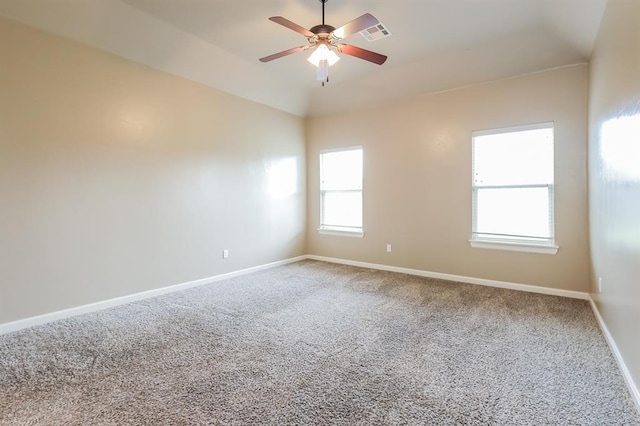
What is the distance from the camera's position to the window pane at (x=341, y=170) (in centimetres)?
561

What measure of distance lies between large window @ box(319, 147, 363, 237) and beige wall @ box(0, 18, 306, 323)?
4.57 ft

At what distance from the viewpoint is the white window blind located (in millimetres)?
3885

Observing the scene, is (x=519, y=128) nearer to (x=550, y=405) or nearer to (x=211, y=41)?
(x=550, y=405)

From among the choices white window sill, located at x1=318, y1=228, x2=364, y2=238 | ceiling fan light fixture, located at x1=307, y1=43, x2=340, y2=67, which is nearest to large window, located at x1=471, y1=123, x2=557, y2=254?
white window sill, located at x1=318, y1=228, x2=364, y2=238

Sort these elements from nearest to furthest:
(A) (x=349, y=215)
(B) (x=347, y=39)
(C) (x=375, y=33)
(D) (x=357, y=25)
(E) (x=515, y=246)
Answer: (D) (x=357, y=25) < (C) (x=375, y=33) < (B) (x=347, y=39) < (E) (x=515, y=246) < (A) (x=349, y=215)

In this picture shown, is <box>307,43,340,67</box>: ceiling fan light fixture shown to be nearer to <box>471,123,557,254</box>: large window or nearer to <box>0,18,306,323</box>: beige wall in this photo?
<box>0,18,306,323</box>: beige wall

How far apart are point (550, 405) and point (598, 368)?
0.74m

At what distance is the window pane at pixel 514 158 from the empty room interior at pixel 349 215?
31 millimetres

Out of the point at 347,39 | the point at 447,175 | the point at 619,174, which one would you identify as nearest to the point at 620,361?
the point at 619,174

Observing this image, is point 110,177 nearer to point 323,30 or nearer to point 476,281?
point 323,30

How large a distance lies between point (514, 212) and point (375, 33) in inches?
116

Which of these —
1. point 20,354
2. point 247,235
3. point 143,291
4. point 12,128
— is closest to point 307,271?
point 247,235

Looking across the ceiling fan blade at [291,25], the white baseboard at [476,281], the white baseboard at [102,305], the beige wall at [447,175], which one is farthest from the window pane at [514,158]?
the white baseboard at [102,305]

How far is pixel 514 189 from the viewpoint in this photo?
4.09 meters
